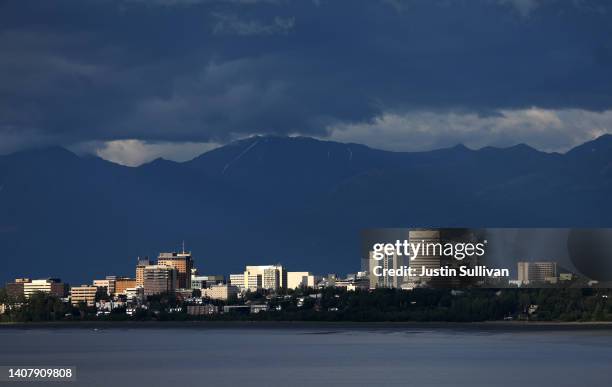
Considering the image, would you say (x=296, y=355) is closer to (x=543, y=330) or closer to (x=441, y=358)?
(x=441, y=358)

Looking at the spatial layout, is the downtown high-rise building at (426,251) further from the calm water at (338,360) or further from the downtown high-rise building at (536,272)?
the downtown high-rise building at (536,272)

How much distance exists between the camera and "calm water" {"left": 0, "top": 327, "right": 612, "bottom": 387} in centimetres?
7212

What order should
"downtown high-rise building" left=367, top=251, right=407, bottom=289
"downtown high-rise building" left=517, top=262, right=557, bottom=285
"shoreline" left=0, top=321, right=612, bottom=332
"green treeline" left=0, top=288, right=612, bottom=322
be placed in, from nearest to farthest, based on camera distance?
"downtown high-rise building" left=367, top=251, right=407, bottom=289 → "downtown high-rise building" left=517, top=262, right=557, bottom=285 → "shoreline" left=0, top=321, right=612, bottom=332 → "green treeline" left=0, top=288, right=612, bottom=322

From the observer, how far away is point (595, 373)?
74938mm

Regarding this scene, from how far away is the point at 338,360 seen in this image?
89500mm

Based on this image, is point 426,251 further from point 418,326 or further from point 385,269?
point 418,326

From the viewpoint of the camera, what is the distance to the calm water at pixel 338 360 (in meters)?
72.1

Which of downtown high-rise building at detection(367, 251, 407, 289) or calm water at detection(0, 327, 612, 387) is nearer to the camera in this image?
calm water at detection(0, 327, 612, 387)

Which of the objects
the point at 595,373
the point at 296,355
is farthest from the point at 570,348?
the point at 595,373

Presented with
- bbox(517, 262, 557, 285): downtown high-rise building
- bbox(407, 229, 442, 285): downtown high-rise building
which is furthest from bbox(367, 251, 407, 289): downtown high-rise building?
bbox(517, 262, 557, 285): downtown high-rise building

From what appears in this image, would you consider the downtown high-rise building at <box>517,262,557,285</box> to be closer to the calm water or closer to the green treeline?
the calm water

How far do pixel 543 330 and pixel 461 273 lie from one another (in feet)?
157

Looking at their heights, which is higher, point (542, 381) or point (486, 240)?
point (486, 240)

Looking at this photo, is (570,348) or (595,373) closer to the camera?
(595,373)
